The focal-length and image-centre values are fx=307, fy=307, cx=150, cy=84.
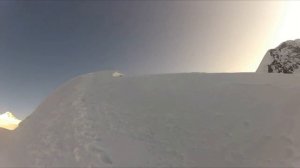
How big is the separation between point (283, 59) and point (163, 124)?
2135cm

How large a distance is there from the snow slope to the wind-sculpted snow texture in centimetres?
1467

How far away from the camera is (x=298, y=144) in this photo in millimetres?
9836

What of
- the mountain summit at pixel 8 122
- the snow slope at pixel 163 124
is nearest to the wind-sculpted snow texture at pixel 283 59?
the snow slope at pixel 163 124

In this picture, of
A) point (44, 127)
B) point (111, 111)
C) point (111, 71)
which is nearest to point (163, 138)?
point (111, 111)

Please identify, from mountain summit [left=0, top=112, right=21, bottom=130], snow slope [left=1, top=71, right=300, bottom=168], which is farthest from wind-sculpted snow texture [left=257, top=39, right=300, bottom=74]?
mountain summit [left=0, top=112, right=21, bottom=130]

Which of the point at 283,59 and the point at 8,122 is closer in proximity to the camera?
the point at 283,59

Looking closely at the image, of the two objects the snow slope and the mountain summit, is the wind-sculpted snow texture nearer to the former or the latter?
the snow slope

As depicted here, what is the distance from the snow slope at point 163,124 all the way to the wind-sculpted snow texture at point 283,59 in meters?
14.7

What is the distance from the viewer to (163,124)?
10336mm

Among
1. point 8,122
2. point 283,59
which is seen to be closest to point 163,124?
point 283,59

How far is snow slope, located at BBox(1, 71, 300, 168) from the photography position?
8750mm

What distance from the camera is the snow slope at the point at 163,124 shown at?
8.75 metres

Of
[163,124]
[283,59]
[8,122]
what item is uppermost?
[283,59]

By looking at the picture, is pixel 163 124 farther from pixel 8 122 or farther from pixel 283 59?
pixel 8 122
